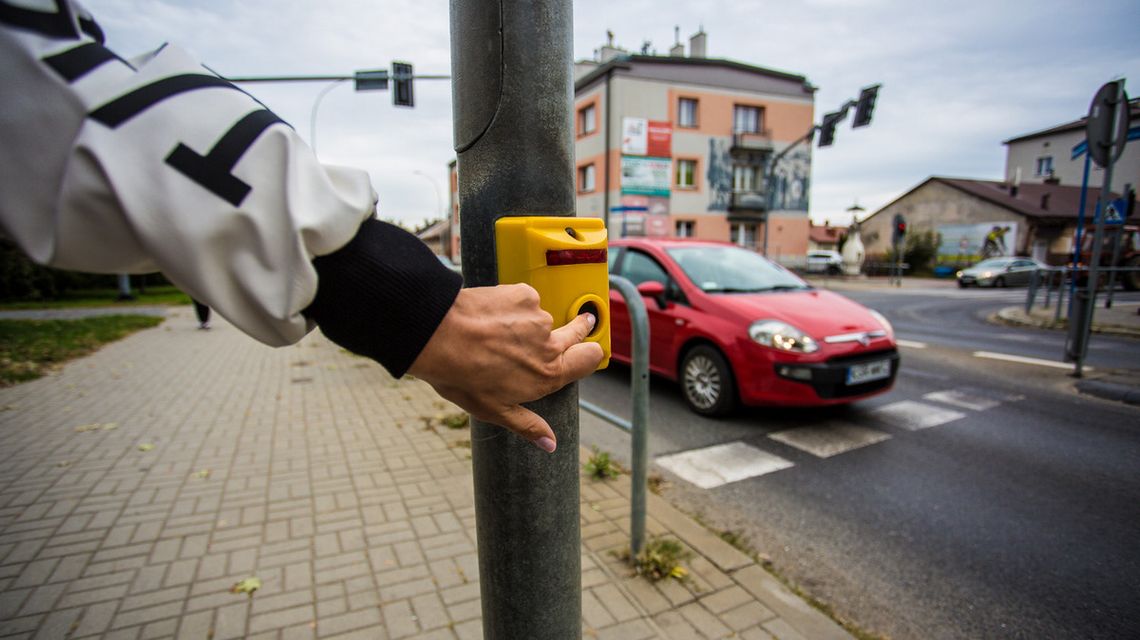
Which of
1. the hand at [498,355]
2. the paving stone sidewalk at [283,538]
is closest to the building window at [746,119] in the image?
the paving stone sidewalk at [283,538]

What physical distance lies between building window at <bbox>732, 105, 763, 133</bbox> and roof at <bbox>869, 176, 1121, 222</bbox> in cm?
1941

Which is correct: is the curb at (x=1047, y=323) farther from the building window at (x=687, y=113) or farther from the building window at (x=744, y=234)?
the building window at (x=687, y=113)

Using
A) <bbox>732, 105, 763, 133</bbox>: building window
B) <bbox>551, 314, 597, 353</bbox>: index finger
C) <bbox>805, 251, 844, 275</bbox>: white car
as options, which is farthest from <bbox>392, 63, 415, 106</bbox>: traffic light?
<bbox>805, 251, 844, 275</bbox>: white car

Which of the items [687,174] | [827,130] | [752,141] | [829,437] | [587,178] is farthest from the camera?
[752,141]

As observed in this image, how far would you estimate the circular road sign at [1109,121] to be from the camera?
20.2 ft

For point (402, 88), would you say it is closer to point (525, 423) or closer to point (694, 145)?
point (525, 423)

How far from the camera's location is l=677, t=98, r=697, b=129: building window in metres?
30.7

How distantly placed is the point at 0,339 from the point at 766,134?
33450 millimetres

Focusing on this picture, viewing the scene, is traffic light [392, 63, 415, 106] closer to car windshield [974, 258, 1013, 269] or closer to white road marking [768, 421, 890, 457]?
white road marking [768, 421, 890, 457]

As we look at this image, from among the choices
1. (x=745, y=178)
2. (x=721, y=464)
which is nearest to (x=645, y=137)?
(x=745, y=178)

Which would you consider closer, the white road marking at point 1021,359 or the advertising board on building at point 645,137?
the white road marking at point 1021,359

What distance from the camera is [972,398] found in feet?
18.5

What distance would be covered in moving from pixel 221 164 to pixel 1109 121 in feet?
29.0

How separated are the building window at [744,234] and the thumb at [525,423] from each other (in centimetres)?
3374
